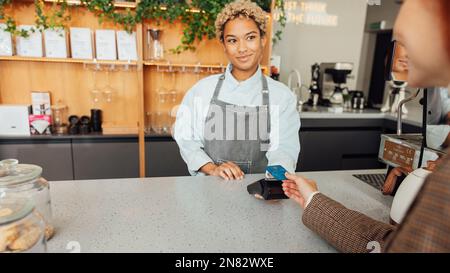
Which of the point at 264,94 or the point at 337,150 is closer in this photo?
the point at 264,94

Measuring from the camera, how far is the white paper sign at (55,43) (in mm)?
2764

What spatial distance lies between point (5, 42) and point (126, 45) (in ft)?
3.28

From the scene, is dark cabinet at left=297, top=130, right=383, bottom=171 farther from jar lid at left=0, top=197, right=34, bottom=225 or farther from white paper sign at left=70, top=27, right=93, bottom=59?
jar lid at left=0, top=197, right=34, bottom=225

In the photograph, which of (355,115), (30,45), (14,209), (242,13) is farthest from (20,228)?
(355,115)

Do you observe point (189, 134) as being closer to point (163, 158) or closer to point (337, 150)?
point (163, 158)

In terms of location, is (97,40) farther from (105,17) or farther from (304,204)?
(304,204)

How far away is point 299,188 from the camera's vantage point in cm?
104

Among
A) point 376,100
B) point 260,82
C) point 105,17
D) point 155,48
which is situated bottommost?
point 376,100

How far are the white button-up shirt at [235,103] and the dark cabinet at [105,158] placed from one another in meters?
1.29

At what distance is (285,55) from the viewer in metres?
3.97

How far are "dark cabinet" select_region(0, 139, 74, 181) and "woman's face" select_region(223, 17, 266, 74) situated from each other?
186 cm

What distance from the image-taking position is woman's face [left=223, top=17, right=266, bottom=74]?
1.67 m
